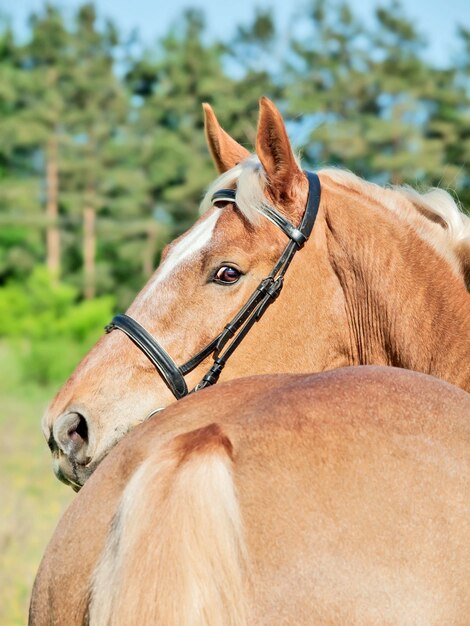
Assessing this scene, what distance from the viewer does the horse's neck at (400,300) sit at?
3.12 meters

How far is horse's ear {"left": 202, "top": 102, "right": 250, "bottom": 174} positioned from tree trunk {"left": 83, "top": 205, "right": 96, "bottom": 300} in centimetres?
3721

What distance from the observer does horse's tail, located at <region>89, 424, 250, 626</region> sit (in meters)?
1.63

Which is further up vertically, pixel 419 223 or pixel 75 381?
pixel 419 223

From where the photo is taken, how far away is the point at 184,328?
117 inches

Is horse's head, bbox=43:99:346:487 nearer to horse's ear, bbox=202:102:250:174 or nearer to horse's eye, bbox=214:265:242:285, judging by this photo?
horse's eye, bbox=214:265:242:285

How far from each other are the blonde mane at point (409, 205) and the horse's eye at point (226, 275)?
21cm

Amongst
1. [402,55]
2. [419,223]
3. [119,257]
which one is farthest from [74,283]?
[419,223]

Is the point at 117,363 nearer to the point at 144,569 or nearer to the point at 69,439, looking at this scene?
the point at 69,439

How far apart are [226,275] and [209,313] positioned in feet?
0.50

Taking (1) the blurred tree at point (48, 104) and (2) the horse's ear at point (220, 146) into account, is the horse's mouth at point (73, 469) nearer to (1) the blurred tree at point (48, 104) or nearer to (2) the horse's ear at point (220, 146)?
(2) the horse's ear at point (220, 146)

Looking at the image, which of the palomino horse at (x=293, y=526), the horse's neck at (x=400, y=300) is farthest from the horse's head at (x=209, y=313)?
the palomino horse at (x=293, y=526)

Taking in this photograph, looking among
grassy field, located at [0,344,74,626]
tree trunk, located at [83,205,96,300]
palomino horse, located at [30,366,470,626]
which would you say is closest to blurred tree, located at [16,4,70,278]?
tree trunk, located at [83,205,96,300]

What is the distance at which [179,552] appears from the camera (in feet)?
5.44

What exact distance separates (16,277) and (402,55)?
21786 millimetres
